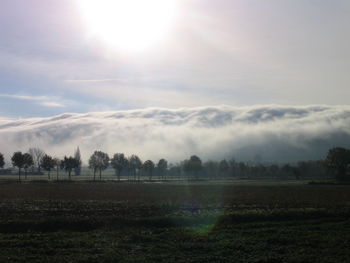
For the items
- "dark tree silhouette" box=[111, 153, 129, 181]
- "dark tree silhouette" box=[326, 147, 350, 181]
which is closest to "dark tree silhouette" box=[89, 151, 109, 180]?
"dark tree silhouette" box=[111, 153, 129, 181]

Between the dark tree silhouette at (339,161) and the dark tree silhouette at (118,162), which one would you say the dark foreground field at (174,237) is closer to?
the dark tree silhouette at (339,161)

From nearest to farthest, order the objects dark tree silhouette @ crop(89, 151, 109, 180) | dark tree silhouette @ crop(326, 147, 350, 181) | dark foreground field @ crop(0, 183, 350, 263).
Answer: dark foreground field @ crop(0, 183, 350, 263) < dark tree silhouette @ crop(326, 147, 350, 181) < dark tree silhouette @ crop(89, 151, 109, 180)

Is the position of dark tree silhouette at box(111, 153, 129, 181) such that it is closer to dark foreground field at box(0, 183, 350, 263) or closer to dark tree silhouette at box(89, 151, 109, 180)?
dark tree silhouette at box(89, 151, 109, 180)

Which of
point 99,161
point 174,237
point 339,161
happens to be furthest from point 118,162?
point 174,237

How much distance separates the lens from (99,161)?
557 ft

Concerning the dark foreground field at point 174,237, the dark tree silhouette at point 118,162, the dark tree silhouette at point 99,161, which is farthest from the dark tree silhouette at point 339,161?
the dark foreground field at point 174,237

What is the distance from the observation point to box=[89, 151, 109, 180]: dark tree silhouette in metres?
165

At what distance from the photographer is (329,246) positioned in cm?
1908

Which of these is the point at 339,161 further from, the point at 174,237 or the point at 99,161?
the point at 174,237

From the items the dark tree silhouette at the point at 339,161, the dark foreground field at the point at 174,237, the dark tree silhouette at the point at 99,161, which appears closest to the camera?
the dark foreground field at the point at 174,237

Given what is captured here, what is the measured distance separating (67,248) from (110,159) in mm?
159458

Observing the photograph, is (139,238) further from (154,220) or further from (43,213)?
(43,213)

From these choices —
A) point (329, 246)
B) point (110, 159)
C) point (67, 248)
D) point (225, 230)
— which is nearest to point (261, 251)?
point (329, 246)

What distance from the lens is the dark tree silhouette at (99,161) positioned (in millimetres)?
165262
